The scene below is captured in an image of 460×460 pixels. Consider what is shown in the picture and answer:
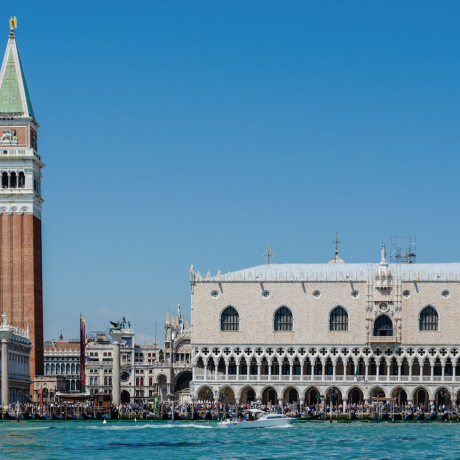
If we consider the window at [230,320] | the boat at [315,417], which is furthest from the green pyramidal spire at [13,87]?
the boat at [315,417]

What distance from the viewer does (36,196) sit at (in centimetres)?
10969

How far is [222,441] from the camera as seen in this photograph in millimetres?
64625

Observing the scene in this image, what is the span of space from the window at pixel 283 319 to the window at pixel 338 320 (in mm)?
3220

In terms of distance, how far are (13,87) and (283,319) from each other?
36.1 m

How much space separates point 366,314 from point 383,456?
3568 cm

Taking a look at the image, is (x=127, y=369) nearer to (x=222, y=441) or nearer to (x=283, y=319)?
(x=283, y=319)

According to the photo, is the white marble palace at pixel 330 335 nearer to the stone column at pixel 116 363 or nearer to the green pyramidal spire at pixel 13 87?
the stone column at pixel 116 363

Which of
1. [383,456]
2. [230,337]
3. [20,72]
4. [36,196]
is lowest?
[383,456]

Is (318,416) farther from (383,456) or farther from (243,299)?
(383,456)

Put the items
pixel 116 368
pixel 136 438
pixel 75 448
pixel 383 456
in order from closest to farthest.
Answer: pixel 383 456, pixel 75 448, pixel 136 438, pixel 116 368

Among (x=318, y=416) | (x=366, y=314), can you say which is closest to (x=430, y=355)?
(x=366, y=314)

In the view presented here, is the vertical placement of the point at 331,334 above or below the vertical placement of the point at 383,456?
above

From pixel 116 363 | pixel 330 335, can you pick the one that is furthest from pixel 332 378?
pixel 116 363

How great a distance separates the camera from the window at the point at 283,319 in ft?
307
